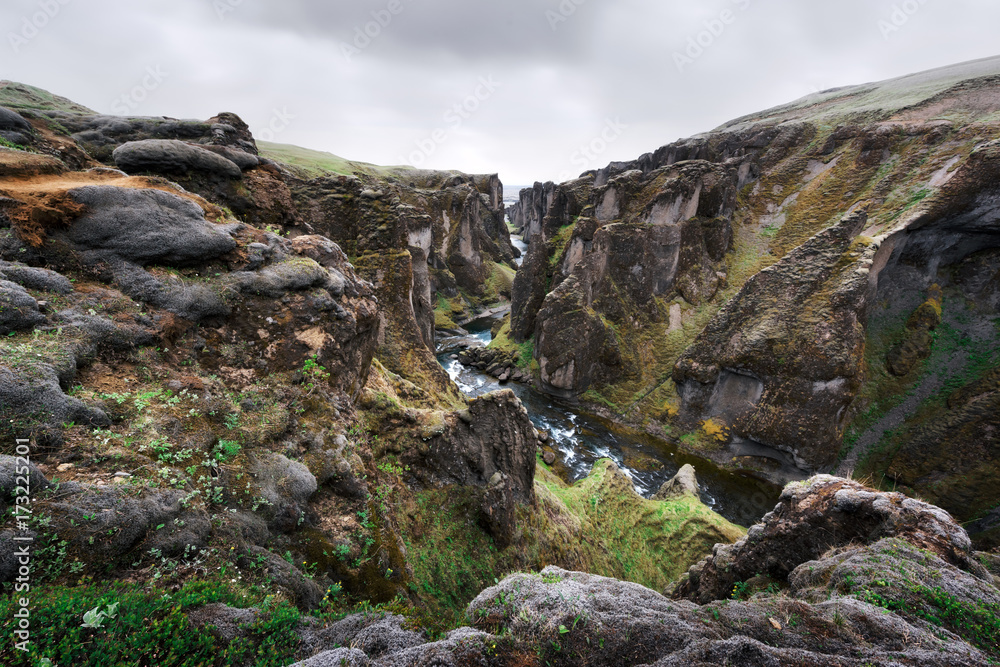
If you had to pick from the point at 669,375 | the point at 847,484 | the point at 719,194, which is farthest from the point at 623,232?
the point at 847,484

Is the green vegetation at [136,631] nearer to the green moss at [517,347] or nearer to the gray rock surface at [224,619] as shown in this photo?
the gray rock surface at [224,619]

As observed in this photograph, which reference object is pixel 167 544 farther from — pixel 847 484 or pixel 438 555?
pixel 847 484

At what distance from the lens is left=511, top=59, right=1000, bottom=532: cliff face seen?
67.0 feet

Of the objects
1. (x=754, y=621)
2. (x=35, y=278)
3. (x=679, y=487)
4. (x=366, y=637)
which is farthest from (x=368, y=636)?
(x=679, y=487)

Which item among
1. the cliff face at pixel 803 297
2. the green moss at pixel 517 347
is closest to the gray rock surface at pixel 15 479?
the cliff face at pixel 803 297

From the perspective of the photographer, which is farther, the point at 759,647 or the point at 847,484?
the point at 847,484

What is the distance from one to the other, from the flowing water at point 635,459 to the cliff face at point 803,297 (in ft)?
4.33

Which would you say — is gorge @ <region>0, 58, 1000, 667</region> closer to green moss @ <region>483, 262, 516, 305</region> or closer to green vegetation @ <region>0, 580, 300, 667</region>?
green vegetation @ <region>0, 580, 300, 667</region>

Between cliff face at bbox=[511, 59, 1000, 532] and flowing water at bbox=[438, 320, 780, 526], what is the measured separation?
1319 millimetres

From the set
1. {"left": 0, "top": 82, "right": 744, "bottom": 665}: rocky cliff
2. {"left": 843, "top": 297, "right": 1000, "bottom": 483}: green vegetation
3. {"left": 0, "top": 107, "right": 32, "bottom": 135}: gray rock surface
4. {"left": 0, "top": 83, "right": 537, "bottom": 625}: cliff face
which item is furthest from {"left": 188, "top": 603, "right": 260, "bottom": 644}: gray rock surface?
{"left": 843, "top": 297, "right": 1000, "bottom": 483}: green vegetation

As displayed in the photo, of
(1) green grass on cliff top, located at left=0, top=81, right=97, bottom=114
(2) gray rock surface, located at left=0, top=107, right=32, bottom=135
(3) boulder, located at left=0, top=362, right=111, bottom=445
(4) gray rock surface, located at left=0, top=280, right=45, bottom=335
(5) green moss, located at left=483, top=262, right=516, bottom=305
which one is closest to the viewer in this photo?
(3) boulder, located at left=0, top=362, right=111, bottom=445

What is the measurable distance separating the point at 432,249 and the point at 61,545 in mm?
46855

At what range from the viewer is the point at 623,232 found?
30.7 metres

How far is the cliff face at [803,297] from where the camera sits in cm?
2042
